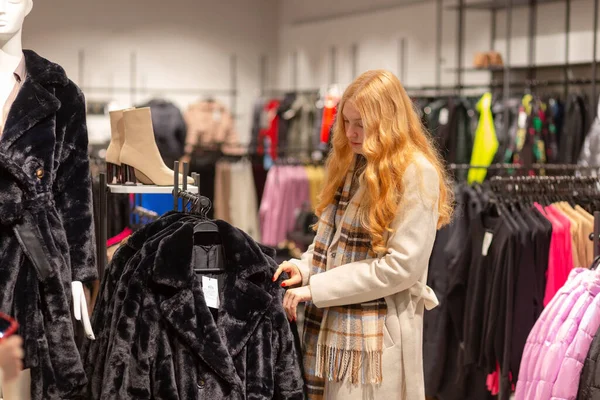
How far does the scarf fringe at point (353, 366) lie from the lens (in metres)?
2.49

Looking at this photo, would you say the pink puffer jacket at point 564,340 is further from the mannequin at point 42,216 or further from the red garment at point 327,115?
the red garment at point 327,115

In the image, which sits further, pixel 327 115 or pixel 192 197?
pixel 327 115

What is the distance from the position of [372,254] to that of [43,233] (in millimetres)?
931

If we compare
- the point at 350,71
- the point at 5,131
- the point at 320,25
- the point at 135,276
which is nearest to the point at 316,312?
the point at 135,276

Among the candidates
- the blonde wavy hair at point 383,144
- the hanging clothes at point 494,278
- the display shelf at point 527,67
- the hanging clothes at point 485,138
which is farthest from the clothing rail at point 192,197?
the display shelf at point 527,67

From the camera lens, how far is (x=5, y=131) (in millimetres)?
2455

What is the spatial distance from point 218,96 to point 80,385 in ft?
27.4

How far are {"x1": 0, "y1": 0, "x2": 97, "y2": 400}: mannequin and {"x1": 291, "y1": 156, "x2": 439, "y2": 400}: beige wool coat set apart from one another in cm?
70

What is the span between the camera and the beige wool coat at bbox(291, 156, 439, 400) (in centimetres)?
242

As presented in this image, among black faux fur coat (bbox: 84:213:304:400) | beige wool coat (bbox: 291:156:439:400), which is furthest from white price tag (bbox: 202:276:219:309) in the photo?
beige wool coat (bbox: 291:156:439:400)

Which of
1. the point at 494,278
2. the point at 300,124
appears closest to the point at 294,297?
the point at 494,278

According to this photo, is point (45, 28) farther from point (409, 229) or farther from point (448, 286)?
point (409, 229)

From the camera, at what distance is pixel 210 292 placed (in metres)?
2.46

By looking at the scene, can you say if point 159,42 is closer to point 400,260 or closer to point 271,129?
point 271,129
